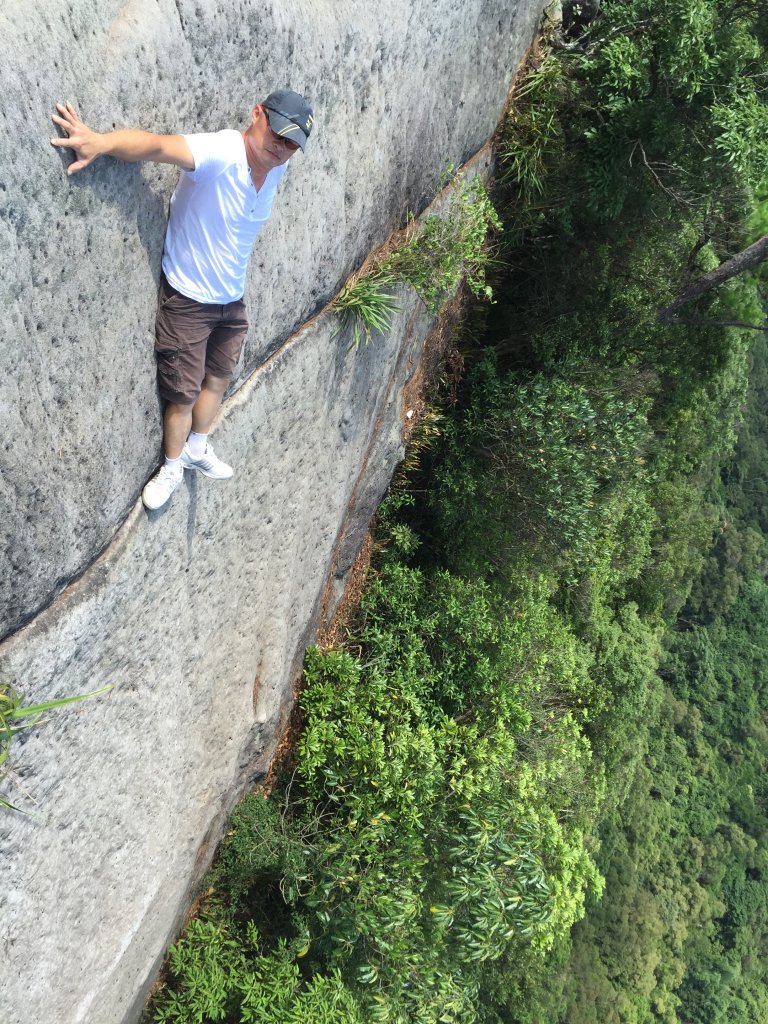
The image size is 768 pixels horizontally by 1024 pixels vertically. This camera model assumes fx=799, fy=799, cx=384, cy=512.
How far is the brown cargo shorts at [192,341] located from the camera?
3.68 meters

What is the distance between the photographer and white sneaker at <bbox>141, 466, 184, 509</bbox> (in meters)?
4.11

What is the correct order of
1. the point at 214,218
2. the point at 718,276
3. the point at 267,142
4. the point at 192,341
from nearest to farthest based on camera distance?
the point at 267,142 → the point at 214,218 → the point at 192,341 → the point at 718,276

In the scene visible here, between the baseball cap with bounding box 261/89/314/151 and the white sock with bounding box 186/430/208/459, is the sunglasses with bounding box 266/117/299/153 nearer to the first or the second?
the baseball cap with bounding box 261/89/314/151

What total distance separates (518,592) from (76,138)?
6.96m

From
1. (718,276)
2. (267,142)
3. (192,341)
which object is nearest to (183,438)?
(192,341)

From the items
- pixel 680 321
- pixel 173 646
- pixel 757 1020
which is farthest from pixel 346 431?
pixel 757 1020

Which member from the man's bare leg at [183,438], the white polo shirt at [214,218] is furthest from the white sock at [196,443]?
the white polo shirt at [214,218]

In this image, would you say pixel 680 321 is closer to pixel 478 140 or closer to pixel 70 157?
pixel 478 140

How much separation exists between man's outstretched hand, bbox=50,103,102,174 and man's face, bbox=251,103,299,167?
2.28 ft

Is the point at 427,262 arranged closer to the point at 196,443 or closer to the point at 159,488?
the point at 196,443

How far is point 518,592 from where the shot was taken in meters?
8.87

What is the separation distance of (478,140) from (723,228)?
11.2 feet

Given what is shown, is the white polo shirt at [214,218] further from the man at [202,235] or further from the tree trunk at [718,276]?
the tree trunk at [718,276]


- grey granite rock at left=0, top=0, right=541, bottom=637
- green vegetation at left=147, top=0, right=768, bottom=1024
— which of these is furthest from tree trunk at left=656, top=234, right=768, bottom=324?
grey granite rock at left=0, top=0, right=541, bottom=637
